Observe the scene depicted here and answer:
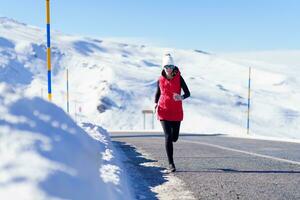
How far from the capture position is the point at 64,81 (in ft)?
249

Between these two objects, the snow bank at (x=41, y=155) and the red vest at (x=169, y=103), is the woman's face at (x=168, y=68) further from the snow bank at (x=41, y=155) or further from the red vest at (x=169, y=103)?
the snow bank at (x=41, y=155)

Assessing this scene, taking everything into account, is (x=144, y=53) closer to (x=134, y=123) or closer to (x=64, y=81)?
(x=64, y=81)

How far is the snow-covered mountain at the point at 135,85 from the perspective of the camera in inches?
2356

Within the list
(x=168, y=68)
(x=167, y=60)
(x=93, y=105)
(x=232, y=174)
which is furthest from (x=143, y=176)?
(x=93, y=105)

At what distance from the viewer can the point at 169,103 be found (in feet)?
21.4

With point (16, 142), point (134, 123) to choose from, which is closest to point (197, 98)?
point (134, 123)

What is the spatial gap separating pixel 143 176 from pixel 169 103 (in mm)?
1206

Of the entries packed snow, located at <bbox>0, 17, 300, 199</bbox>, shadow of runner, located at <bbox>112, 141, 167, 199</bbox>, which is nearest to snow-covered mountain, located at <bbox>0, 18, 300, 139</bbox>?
packed snow, located at <bbox>0, 17, 300, 199</bbox>

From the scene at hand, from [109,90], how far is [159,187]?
62.8 meters

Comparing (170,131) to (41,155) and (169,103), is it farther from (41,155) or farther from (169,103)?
(41,155)

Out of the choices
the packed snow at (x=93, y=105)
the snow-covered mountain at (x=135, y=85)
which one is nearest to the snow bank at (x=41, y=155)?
the packed snow at (x=93, y=105)

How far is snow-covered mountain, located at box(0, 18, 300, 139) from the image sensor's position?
59844 millimetres

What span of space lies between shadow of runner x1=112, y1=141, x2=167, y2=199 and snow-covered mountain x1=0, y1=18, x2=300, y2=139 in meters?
38.8

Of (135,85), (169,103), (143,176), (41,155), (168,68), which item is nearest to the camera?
(41,155)
